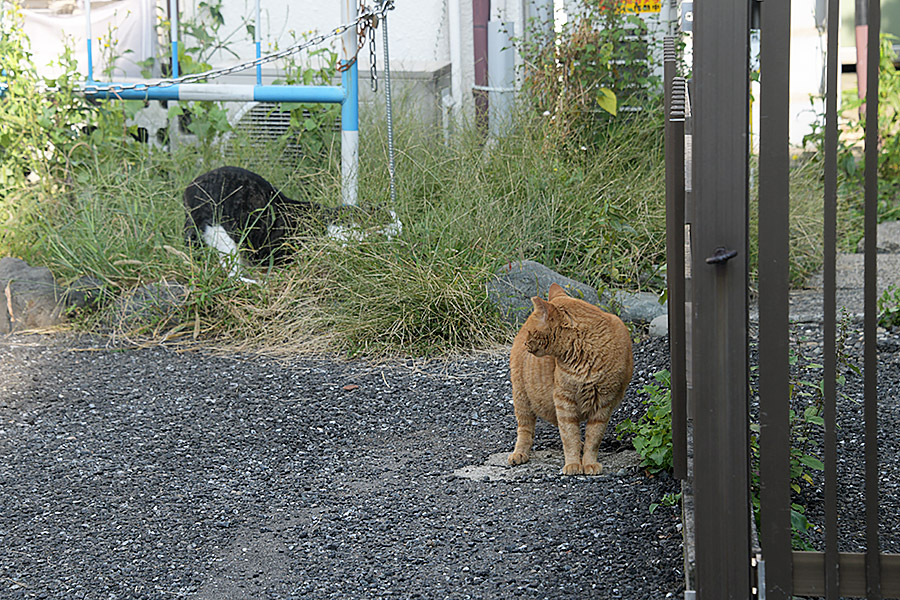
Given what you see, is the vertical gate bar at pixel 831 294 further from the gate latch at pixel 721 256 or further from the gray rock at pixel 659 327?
the gray rock at pixel 659 327

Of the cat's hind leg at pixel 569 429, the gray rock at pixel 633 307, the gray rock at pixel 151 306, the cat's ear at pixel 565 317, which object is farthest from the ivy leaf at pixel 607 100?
the cat's hind leg at pixel 569 429

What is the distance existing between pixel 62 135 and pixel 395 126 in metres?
2.23

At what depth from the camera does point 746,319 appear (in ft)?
5.06

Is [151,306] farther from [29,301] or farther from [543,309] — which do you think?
[543,309]

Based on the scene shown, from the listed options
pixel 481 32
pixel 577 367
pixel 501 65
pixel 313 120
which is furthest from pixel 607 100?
pixel 577 367

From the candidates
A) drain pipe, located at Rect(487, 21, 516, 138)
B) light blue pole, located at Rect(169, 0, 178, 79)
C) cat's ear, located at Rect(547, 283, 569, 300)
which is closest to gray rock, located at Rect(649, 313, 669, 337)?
cat's ear, located at Rect(547, 283, 569, 300)

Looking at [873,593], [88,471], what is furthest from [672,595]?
[88,471]

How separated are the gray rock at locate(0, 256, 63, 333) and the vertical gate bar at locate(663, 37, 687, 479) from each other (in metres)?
3.88

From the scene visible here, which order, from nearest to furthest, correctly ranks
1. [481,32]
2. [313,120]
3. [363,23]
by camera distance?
[363,23]
[313,120]
[481,32]

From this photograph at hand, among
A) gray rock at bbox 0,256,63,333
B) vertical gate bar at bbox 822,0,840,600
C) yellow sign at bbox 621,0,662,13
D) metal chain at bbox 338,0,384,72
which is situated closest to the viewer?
vertical gate bar at bbox 822,0,840,600

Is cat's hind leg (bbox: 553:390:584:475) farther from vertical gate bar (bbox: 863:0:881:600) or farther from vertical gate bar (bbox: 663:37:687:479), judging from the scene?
vertical gate bar (bbox: 863:0:881:600)

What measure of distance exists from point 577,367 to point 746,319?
1.29 m

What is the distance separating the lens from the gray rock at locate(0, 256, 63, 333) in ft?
17.1

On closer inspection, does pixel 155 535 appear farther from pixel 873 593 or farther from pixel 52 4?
pixel 52 4
